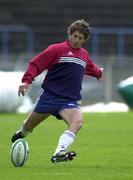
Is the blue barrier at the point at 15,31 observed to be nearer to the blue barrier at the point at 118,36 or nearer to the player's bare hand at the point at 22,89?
the blue barrier at the point at 118,36

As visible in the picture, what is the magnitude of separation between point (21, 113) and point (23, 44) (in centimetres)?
1382

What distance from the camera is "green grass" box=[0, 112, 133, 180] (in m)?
10.1

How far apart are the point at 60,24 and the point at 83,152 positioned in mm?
27395

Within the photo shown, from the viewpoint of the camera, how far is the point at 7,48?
129ft

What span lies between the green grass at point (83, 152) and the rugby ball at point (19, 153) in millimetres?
108

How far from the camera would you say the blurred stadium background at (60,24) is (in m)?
38.9

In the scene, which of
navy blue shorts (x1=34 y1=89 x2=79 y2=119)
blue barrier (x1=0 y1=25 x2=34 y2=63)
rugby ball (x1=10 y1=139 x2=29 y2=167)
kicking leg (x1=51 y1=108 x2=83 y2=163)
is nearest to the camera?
kicking leg (x1=51 y1=108 x2=83 y2=163)

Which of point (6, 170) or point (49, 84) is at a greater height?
point (49, 84)

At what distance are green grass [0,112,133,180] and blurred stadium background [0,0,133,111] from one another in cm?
1684

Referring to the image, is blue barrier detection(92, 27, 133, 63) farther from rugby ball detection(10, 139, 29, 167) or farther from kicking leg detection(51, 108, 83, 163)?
rugby ball detection(10, 139, 29, 167)

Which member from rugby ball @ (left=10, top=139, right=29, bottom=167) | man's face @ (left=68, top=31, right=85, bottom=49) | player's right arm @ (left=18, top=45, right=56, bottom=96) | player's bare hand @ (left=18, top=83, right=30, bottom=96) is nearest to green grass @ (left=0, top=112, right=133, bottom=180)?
rugby ball @ (left=10, top=139, right=29, bottom=167)

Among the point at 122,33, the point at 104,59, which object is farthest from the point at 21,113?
the point at 122,33

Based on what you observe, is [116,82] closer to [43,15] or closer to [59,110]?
[43,15]

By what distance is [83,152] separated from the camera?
13.4 metres
